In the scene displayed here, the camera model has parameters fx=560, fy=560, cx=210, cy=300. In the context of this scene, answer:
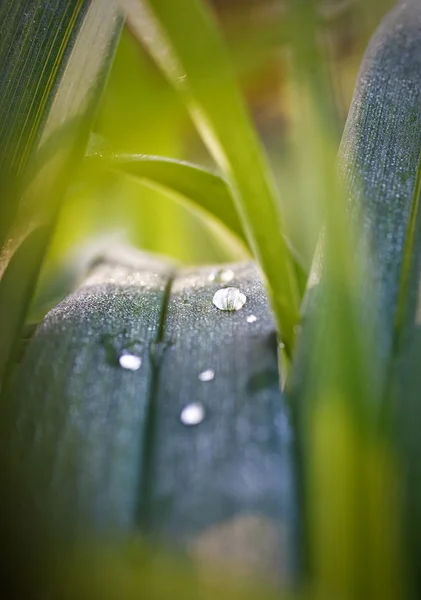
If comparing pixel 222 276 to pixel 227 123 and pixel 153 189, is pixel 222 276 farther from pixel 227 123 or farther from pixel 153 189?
pixel 153 189

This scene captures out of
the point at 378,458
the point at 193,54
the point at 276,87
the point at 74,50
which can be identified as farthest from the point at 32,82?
the point at 276,87

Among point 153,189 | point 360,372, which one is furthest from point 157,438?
point 153,189

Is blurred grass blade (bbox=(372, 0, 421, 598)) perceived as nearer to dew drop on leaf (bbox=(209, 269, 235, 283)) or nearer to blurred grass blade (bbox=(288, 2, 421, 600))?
blurred grass blade (bbox=(288, 2, 421, 600))

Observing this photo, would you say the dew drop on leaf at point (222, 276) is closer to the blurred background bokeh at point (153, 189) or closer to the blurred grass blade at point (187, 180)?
the blurred grass blade at point (187, 180)

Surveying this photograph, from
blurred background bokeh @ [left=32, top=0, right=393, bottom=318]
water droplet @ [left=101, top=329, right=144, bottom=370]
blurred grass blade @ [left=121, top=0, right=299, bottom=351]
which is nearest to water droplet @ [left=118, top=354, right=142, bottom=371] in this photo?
water droplet @ [left=101, top=329, right=144, bottom=370]

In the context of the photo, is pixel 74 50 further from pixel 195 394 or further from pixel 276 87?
pixel 276 87

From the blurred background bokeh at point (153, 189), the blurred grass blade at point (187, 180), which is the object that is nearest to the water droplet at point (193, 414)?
the blurred grass blade at point (187, 180)
